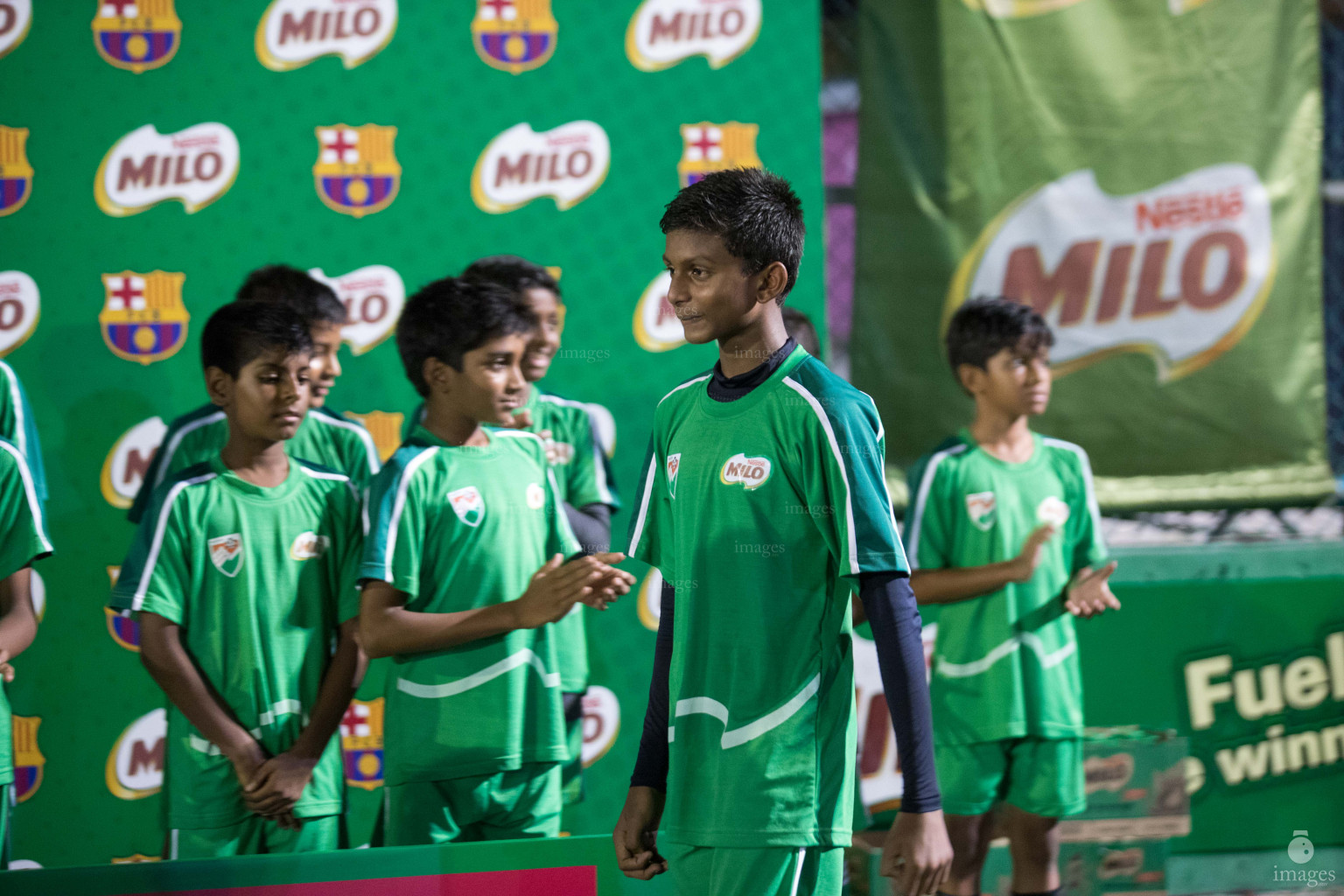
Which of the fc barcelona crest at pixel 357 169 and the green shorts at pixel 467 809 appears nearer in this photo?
the green shorts at pixel 467 809

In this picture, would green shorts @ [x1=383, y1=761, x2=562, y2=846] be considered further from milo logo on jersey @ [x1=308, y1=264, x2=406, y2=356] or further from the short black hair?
milo logo on jersey @ [x1=308, y1=264, x2=406, y2=356]

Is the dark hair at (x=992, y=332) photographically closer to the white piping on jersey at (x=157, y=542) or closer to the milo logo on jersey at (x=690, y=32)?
the milo logo on jersey at (x=690, y=32)

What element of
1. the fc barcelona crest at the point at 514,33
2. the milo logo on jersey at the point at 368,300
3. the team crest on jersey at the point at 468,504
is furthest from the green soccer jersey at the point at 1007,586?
the fc barcelona crest at the point at 514,33

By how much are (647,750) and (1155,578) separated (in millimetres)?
2836

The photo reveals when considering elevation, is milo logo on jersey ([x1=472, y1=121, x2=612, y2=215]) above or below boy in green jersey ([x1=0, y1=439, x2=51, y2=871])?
above

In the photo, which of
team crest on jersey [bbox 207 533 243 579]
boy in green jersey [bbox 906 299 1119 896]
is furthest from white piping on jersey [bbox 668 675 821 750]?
boy in green jersey [bbox 906 299 1119 896]

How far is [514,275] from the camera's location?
3.34m

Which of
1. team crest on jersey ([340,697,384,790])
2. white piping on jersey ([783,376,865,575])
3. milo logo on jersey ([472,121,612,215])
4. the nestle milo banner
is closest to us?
white piping on jersey ([783,376,865,575])

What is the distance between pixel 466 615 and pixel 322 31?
242 cm

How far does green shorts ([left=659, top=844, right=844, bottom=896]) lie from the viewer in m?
1.53

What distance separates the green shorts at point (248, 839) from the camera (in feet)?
7.84

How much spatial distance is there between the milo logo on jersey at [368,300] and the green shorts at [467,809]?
1.81m

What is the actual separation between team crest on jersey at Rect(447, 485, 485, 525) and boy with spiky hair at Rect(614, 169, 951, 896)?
88cm

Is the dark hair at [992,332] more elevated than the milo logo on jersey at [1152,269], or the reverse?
the milo logo on jersey at [1152,269]
